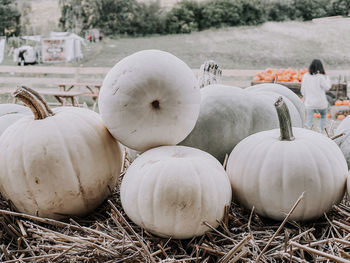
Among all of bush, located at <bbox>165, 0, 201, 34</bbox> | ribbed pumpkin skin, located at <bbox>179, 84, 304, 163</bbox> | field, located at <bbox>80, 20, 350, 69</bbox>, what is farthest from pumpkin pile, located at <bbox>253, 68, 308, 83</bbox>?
bush, located at <bbox>165, 0, 201, 34</bbox>

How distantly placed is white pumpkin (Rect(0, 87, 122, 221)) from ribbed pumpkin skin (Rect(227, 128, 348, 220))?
351 millimetres

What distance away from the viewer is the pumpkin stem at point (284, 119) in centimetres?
87

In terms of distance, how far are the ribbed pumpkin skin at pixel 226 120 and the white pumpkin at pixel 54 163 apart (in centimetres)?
30

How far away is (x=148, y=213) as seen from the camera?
30.5 inches

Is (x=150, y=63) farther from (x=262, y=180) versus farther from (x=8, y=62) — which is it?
(x=8, y=62)

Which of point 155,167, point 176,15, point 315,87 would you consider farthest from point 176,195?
point 176,15

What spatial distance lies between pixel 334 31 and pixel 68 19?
1040 cm

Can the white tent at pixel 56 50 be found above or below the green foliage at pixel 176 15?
below

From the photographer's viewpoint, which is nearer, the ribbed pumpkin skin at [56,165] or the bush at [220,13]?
the ribbed pumpkin skin at [56,165]

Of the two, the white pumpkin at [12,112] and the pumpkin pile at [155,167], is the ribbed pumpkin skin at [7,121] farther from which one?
the pumpkin pile at [155,167]

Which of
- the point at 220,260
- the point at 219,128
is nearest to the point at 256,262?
the point at 220,260

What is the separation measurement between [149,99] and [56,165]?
271 millimetres

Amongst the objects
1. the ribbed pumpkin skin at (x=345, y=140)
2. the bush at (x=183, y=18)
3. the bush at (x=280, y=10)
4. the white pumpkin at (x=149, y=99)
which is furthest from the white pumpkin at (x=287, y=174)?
the bush at (x=280, y=10)

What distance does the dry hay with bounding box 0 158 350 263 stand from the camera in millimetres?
727
